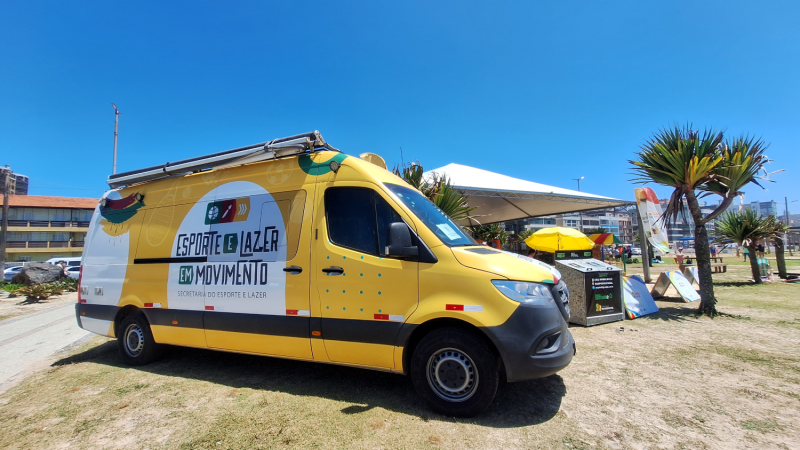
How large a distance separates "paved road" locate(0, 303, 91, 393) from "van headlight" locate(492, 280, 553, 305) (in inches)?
238

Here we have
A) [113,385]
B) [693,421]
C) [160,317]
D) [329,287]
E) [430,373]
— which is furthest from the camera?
[160,317]

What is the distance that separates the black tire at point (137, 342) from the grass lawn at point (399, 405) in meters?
0.15

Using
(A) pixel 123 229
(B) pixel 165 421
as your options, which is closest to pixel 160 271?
(A) pixel 123 229

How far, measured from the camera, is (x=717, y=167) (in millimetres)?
7605

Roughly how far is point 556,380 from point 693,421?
1.24 m

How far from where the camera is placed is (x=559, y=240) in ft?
41.3

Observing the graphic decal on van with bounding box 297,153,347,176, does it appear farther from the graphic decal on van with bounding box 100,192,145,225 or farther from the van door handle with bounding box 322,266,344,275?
the graphic decal on van with bounding box 100,192,145,225

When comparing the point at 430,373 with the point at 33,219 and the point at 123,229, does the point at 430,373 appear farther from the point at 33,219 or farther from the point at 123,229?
the point at 33,219

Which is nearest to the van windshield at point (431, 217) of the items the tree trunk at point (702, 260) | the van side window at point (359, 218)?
the van side window at point (359, 218)

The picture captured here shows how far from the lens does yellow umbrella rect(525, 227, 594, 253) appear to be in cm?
1252

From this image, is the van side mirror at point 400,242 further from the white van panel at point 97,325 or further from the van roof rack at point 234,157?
the white van panel at point 97,325

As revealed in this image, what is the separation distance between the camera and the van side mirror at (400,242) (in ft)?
10.7

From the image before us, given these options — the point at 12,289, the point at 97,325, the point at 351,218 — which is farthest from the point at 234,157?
→ the point at 12,289

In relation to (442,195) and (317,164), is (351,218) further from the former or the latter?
(442,195)
